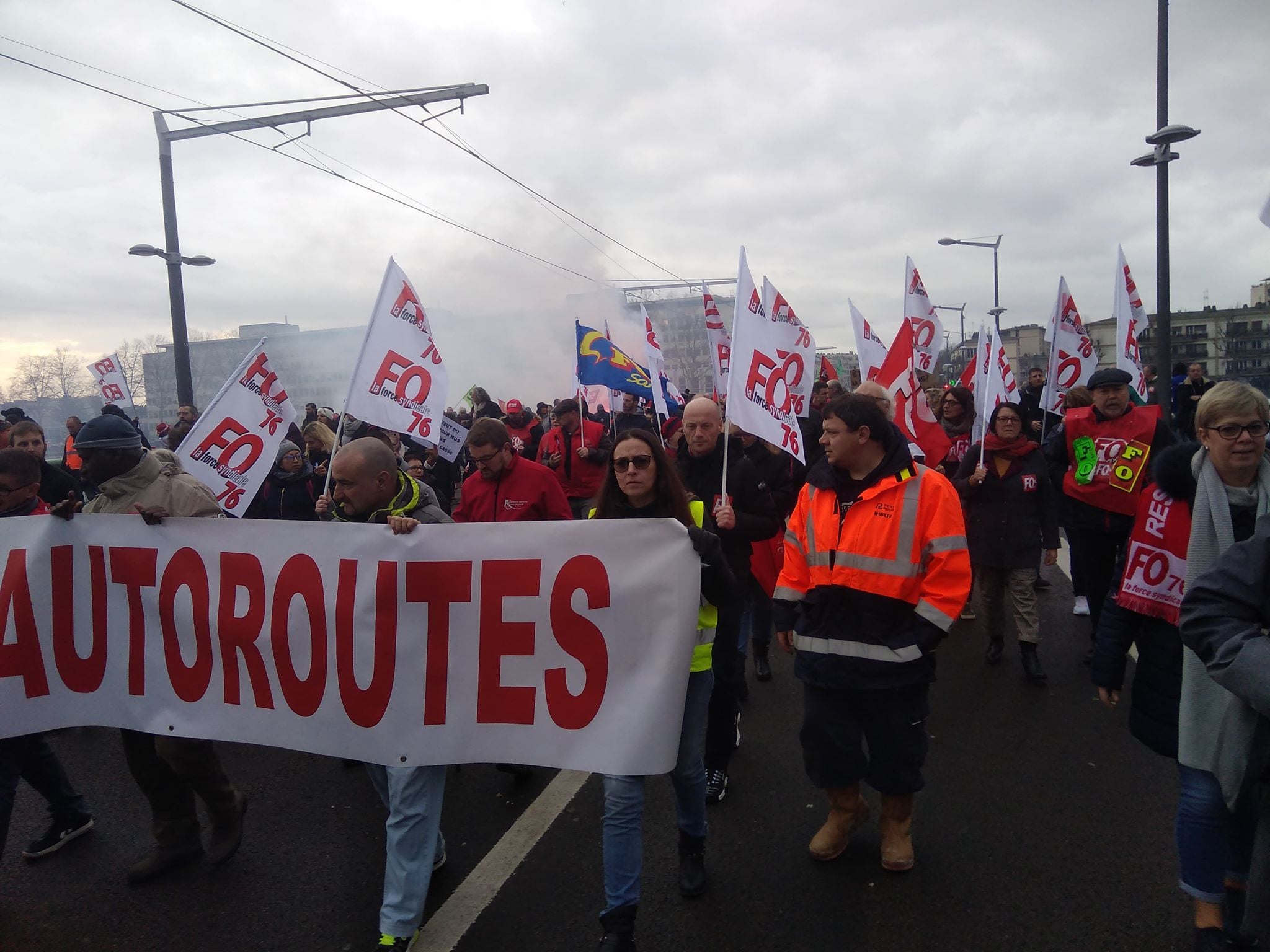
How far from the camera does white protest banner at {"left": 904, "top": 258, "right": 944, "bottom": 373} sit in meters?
8.26

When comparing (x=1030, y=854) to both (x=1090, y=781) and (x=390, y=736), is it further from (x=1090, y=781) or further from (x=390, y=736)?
(x=390, y=736)

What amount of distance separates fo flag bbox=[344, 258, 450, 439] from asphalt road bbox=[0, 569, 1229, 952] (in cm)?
198

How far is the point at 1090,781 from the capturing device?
391 centimetres

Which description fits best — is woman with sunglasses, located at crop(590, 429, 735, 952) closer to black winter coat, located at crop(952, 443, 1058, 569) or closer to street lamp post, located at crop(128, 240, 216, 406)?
black winter coat, located at crop(952, 443, 1058, 569)

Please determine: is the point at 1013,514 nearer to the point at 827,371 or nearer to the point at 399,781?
the point at 399,781

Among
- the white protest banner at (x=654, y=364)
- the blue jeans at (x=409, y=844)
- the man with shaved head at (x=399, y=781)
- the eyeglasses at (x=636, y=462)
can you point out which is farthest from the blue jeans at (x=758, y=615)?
the white protest banner at (x=654, y=364)

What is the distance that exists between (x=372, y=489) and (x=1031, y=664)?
4195 mm

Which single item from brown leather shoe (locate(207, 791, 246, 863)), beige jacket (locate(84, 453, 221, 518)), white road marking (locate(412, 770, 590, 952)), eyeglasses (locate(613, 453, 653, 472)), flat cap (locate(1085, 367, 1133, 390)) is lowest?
white road marking (locate(412, 770, 590, 952))

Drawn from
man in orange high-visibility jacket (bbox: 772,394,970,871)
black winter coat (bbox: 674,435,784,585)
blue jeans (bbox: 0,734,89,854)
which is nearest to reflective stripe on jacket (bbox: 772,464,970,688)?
man in orange high-visibility jacket (bbox: 772,394,970,871)

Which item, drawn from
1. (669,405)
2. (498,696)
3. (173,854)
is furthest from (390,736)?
(669,405)

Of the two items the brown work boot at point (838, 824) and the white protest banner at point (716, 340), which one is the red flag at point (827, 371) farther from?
the brown work boot at point (838, 824)

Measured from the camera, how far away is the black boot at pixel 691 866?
311cm

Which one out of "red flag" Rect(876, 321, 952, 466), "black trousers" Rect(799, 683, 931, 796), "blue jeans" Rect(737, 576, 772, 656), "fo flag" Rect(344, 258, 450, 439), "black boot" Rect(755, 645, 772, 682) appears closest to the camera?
"black trousers" Rect(799, 683, 931, 796)

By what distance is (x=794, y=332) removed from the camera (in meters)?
4.44
